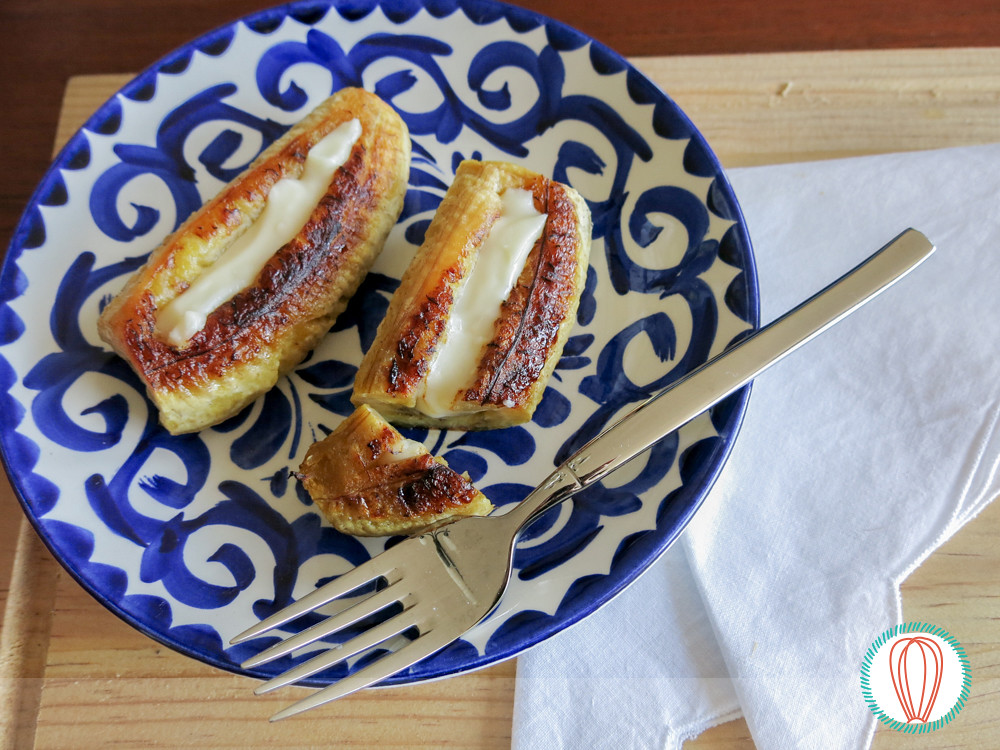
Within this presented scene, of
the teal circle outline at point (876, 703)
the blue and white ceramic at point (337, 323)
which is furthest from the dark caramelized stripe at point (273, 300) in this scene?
the teal circle outline at point (876, 703)

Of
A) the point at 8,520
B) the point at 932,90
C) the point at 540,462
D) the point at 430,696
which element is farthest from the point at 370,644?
the point at 932,90

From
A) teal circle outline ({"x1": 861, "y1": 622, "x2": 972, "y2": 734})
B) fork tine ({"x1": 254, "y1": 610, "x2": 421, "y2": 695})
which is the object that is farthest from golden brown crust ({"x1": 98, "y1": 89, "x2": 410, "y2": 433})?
teal circle outline ({"x1": 861, "y1": 622, "x2": 972, "y2": 734})

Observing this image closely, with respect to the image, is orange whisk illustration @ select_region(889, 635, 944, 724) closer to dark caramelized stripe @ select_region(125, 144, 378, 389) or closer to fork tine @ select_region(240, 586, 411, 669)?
fork tine @ select_region(240, 586, 411, 669)

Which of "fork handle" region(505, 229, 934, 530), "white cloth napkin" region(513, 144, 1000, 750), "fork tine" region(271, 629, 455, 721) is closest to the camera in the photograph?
"fork tine" region(271, 629, 455, 721)

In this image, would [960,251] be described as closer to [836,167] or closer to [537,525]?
[836,167]

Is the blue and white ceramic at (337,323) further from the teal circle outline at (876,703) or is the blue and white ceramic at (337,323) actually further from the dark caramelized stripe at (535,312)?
the teal circle outline at (876,703)

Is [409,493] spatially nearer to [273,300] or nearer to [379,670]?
[379,670]

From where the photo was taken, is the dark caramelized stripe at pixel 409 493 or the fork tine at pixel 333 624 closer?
A: the fork tine at pixel 333 624

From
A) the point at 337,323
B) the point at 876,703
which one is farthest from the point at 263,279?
the point at 876,703
